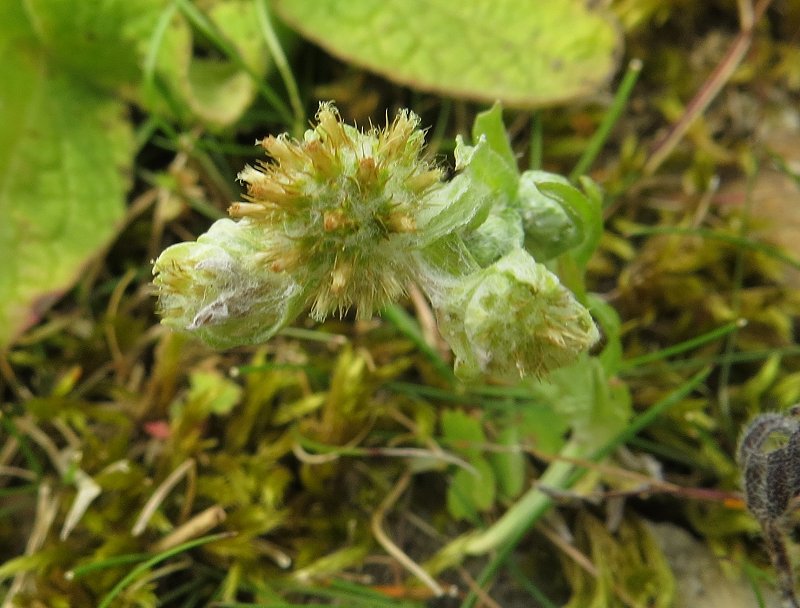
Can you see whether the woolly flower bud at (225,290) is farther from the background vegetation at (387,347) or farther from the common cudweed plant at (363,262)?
the background vegetation at (387,347)

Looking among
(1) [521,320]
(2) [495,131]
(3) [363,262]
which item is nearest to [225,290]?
(3) [363,262]

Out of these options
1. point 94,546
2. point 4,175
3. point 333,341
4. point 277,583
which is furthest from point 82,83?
point 277,583

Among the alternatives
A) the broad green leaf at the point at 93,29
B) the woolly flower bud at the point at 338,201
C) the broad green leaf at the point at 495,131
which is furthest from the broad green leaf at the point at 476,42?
the woolly flower bud at the point at 338,201

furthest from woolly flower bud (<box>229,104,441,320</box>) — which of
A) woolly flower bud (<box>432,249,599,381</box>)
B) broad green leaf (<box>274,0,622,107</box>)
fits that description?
broad green leaf (<box>274,0,622,107</box>)

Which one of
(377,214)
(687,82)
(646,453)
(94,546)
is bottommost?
(646,453)

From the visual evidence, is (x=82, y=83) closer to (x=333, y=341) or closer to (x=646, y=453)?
(x=333, y=341)

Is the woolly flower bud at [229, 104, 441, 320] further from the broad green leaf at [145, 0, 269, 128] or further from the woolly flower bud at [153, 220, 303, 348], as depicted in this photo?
the broad green leaf at [145, 0, 269, 128]

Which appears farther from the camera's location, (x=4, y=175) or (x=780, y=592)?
(x=4, y=175)
